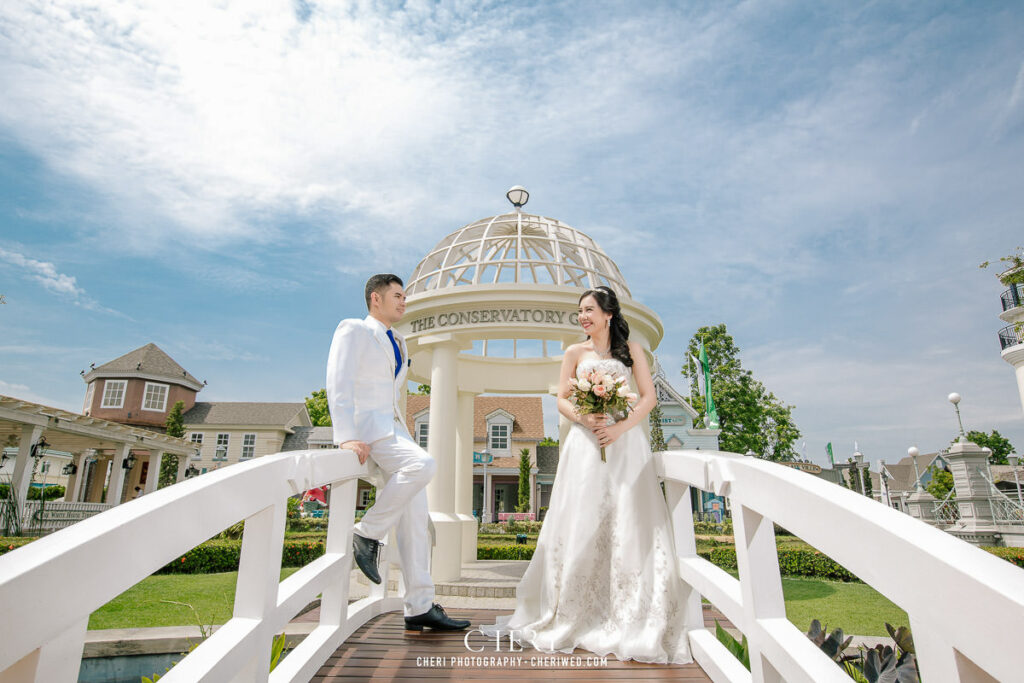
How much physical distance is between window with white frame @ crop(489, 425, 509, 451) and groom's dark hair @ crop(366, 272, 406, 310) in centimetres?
3045

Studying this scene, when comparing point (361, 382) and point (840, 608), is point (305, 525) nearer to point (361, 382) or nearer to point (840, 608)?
point (840, 608)

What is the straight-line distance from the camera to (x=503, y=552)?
1560 cm

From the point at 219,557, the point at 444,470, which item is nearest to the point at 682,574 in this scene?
the point at 444,470

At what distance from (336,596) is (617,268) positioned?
901cm

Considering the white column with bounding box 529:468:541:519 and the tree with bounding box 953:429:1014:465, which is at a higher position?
the tree with bounding box 953:429:1014:465

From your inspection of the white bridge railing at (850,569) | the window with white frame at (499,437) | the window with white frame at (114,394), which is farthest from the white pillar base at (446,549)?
the window with white frame at (114,394)

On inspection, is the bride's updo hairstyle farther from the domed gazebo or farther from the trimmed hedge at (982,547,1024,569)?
the trimmed hedge at (982,547,1024,569)

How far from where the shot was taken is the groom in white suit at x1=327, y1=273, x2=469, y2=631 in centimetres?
388

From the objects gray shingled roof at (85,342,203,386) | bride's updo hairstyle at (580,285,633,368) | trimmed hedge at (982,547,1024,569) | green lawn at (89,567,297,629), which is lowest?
green lawn at (89,567,297,629)

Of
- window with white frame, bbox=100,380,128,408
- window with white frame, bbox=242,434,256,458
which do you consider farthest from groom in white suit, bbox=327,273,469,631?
window with white frame, bbox=100,380,128,408

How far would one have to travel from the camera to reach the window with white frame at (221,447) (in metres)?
41.2

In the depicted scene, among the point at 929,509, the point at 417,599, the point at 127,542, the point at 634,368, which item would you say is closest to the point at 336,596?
the point at 417,599

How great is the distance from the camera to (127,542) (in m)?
1.58

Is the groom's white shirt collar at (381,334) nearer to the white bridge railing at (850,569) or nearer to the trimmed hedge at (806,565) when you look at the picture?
the white bridge railing at (850,569)
